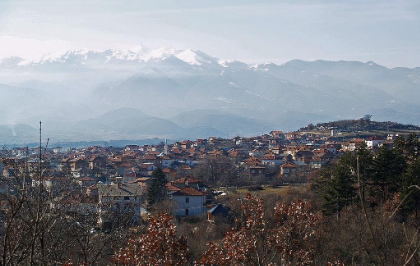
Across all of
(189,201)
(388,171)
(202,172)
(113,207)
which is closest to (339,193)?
(388,171)

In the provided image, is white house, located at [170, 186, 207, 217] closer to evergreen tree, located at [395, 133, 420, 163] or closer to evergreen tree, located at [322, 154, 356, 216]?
evergreen tree, located at [322, 154, 356, 216]

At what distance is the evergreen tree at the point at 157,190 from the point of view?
65.5 feet

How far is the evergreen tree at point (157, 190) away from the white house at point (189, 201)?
1.67 ft

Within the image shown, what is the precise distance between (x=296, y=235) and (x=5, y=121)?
18084cm

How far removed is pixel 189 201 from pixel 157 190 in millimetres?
1490

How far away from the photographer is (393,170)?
15.6 m

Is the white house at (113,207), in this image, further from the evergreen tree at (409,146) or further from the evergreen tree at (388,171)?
the evergreen tree at (409,146)

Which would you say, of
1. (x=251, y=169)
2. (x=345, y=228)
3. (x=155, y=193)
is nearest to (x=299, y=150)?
(x=251, y=169)

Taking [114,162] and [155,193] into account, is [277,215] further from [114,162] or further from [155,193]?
[114,162]

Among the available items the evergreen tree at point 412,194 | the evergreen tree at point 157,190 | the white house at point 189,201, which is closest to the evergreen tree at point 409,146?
the evergreen tree at point 412,194

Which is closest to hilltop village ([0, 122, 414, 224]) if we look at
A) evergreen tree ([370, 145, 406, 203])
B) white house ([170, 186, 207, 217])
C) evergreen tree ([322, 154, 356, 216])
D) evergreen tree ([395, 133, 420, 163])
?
white house ([170, 186, 207, 217])

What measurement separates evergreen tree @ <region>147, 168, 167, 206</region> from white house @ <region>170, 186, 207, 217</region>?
51 centimetres

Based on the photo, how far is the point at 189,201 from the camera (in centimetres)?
2152

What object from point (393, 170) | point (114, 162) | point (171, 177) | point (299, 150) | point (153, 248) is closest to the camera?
point (153, 248)
